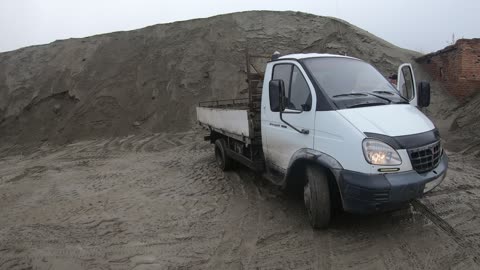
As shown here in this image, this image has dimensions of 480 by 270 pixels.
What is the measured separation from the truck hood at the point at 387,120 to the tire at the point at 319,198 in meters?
0.81

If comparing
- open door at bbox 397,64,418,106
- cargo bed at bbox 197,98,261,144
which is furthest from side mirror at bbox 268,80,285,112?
open door at bbox 397,64,418,106

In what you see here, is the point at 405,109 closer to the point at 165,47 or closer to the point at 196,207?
the point at 196,207

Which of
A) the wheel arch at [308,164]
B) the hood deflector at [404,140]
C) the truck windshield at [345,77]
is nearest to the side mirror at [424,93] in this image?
the truck windshield at [345,77]

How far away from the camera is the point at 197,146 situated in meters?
12.4

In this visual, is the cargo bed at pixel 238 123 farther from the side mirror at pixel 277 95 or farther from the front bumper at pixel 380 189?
the front bumper at pixel 380 189

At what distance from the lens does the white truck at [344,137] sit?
4223 mm

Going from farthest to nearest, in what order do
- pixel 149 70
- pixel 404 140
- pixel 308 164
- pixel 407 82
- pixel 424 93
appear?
pixel 149 70, pixel 407 82, pixel 424 93, pixel 308 164, pixel 404 140

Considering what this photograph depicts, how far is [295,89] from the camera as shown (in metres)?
5.36

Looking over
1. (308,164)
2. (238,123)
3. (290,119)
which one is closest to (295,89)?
(290,119)

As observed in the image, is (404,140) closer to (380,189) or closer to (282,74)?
(380,189)

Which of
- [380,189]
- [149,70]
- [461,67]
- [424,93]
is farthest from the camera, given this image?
[149,70]

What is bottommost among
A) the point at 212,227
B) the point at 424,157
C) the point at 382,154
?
the point at 212,227

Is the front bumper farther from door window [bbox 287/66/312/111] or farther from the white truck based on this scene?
door window [bbox 287/66/312/111]

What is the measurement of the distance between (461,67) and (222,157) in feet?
32.0
